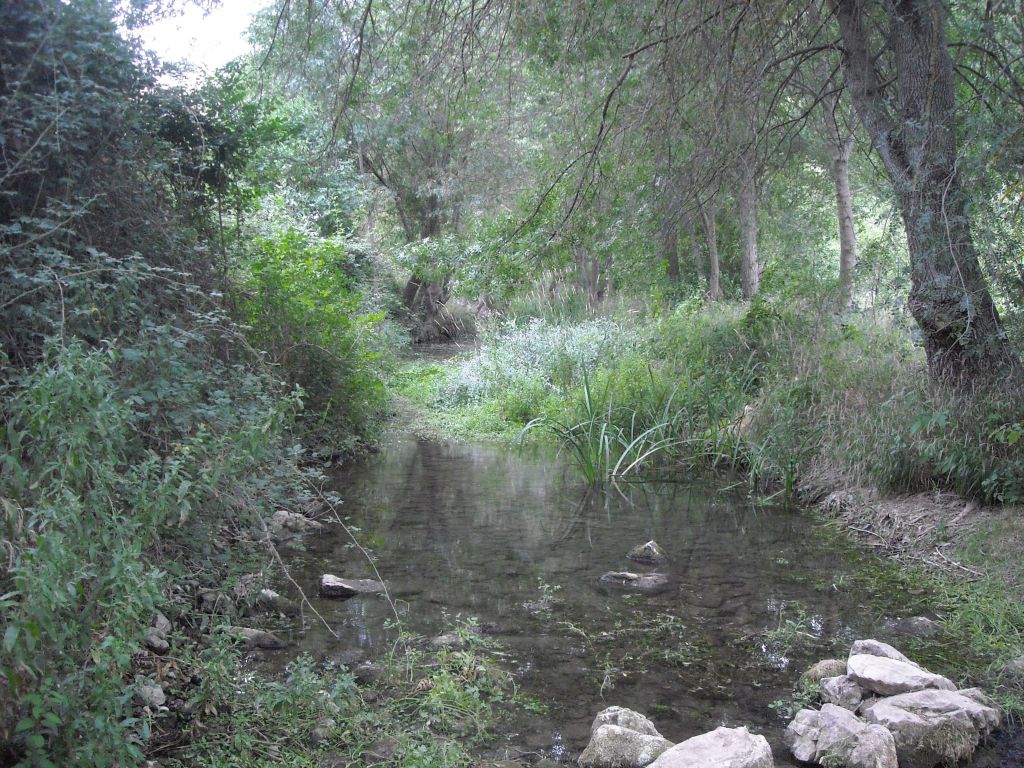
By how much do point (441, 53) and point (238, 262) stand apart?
8.63 ft

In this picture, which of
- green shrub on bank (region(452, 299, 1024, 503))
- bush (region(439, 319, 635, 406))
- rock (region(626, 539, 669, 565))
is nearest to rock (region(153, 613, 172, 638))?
rock (region(626, 539, 669, 565))

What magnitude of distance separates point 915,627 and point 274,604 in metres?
3.61

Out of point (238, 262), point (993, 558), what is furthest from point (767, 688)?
point (238, 262)

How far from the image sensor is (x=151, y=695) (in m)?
3.33

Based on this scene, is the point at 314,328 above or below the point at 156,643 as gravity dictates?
above

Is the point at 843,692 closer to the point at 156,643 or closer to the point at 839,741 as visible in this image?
the point at 839,741

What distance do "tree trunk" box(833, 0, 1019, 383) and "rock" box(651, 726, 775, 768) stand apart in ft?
11.1

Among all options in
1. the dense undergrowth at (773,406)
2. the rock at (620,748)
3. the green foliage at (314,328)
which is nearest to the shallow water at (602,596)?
the rock at (620,748)

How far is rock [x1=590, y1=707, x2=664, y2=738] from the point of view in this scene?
338 cm

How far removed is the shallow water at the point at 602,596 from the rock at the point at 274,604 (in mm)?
151

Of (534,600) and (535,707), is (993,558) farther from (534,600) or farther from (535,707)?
(535,707)

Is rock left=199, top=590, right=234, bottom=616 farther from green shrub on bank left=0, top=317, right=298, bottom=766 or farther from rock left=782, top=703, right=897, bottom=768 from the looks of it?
rock left=782, top=703, right=897, bottom=768

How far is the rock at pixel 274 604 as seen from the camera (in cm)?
475

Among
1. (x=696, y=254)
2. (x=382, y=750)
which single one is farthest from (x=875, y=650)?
(x=696, y=254)
